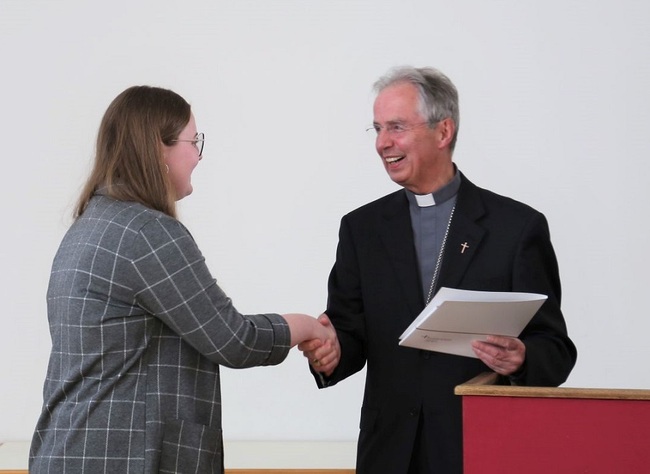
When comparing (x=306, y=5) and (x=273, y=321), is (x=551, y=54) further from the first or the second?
(x=273, y=321)

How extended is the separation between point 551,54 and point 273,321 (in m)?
2.26

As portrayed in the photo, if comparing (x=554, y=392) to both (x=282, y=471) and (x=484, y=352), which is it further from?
(x=282, y=471)

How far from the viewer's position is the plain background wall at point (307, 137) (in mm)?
3980

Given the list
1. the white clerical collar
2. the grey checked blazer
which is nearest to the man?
the white clerical collar

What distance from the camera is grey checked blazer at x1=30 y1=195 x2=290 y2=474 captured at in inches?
77.5

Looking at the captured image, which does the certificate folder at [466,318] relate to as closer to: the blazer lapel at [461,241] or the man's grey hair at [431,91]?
the blazer lapel at [461,241]

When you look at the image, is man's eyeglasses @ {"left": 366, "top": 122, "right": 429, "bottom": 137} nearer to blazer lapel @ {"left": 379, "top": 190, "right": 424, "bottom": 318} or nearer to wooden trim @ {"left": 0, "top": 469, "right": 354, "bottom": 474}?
blazer lapel @ {"left": 379, "top": 190, "right": 424, "bottom": 318}

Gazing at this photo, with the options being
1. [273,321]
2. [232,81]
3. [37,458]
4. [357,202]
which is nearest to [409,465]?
[273,321]

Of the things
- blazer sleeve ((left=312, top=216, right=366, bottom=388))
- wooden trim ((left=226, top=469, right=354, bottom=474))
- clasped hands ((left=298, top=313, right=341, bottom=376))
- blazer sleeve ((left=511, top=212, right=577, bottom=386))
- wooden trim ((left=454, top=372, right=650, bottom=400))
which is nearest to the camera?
wooden trim ((left=454, top=372, right=650, bottom=400))

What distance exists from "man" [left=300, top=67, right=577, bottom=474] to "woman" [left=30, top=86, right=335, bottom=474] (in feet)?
1.43

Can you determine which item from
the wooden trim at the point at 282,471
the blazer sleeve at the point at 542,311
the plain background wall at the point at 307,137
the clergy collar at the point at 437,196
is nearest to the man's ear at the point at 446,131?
the clergy collar at the point at 437,196

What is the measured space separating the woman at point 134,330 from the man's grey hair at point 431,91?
→ 30.5 inches

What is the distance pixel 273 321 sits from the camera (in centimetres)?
220

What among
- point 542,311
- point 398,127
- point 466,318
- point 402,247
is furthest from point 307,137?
point 466,318
